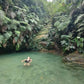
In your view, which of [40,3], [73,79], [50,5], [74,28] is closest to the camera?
[73,79]

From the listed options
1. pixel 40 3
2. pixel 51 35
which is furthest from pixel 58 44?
pixel 40 3

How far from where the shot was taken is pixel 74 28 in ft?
23.6

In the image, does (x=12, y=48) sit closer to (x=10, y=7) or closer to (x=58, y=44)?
(x=10, y=7)

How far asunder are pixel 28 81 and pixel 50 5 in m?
13.6

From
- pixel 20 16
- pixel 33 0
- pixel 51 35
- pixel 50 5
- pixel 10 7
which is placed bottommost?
pixel 51 35

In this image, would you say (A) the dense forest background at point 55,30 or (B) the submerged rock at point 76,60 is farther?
(A) the dense forest background at point 55,30

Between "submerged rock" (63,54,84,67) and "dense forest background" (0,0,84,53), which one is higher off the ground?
"dense forest background" (0,0,84,53)

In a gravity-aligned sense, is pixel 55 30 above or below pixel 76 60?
above

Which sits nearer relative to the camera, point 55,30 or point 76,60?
point 76,60

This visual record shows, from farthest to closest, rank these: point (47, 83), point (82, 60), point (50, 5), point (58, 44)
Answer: point (50, 5)
point (58, 44)
point (82, 60)
point (47, 83)

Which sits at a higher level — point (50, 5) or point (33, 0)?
point (33, 0)

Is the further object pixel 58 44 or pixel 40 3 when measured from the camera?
pixel 40 3

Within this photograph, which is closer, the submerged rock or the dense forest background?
the submerged rock

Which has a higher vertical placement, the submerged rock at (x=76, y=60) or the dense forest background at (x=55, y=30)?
the dense forest background at (x=55, y=30)
